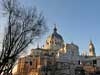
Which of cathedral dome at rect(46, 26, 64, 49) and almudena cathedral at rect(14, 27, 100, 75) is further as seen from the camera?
cathedral dome at rect(46, 26, 64, 49)

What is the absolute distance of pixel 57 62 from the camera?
181 feet

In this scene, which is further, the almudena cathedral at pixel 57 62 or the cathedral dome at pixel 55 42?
the cathedral dome at pixel 55 42

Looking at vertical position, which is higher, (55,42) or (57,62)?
(55,42)

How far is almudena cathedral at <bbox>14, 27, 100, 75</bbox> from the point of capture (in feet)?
173

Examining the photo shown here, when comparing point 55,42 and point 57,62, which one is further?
point 55,42

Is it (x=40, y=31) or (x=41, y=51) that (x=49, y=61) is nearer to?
(x=41, y=51)

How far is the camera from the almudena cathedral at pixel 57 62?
52875 millimetres

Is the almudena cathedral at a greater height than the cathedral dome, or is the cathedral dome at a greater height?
the cathedral dome

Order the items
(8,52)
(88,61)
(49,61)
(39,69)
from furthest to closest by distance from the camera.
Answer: (88,61), (49,61), (39,69), (8,52)

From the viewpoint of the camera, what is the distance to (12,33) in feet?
54.5

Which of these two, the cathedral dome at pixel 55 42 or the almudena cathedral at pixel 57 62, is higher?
the cathedral dome at pixel 55 42

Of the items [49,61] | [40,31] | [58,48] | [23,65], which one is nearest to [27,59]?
[23,65]

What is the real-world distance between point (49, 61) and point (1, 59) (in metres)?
40.9

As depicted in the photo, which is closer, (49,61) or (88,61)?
(49,61)
